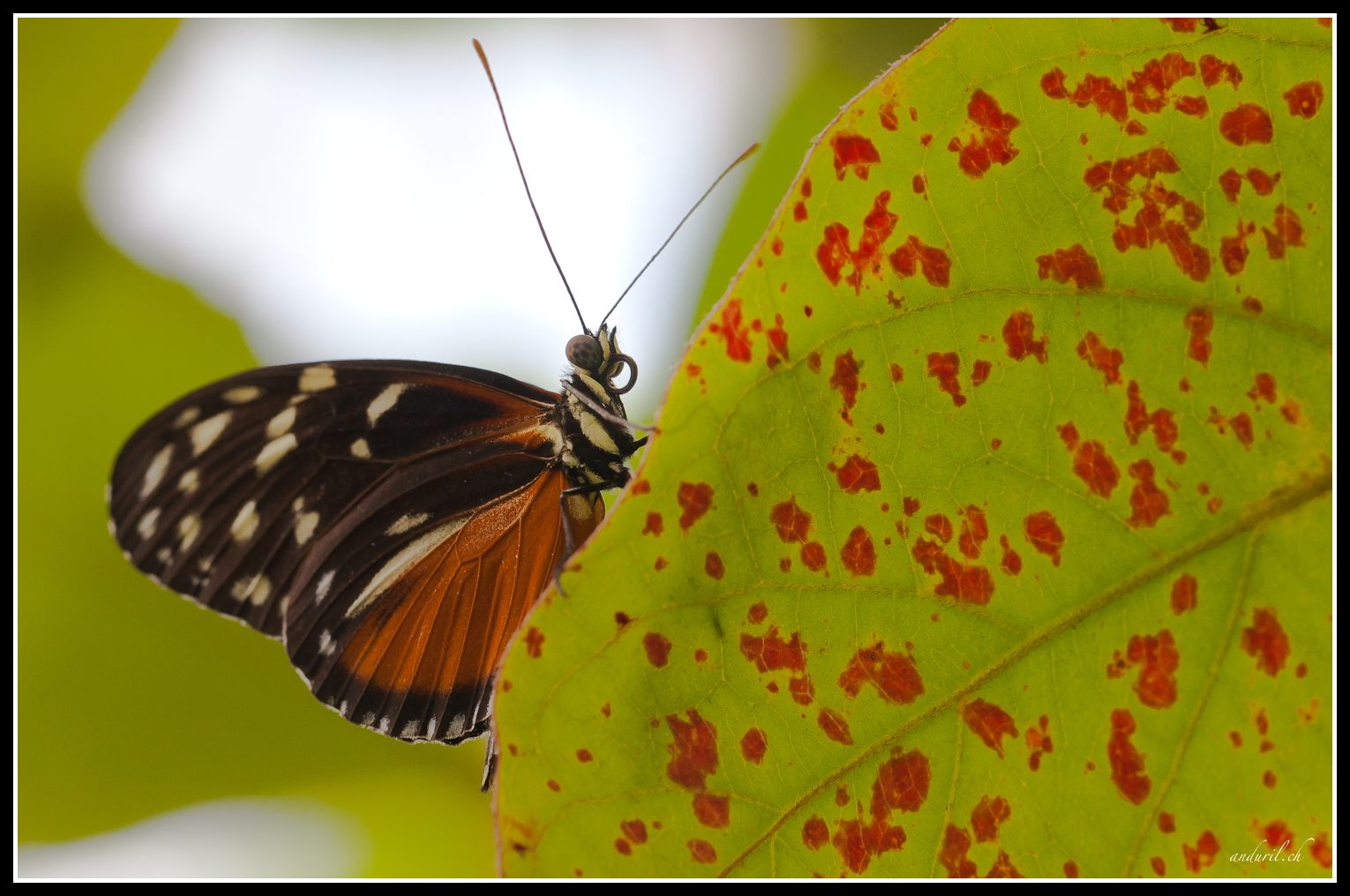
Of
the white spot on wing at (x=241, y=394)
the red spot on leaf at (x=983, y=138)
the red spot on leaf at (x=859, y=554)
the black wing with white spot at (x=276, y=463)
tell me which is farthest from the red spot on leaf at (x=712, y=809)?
the white spot on wing at (x=241, y=394)

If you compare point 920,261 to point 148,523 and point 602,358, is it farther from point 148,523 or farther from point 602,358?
point 148,523

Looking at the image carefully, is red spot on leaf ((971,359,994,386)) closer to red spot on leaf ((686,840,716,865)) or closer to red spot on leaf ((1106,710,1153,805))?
red spot on leaf ((1106,710,1153,805))

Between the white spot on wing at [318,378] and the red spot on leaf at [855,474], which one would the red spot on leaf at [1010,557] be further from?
the white spot on wing at [318,378]

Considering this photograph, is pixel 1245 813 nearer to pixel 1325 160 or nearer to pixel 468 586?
pixel 1325 160

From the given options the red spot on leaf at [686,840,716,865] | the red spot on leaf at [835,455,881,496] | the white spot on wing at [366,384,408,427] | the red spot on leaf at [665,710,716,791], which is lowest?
the red spot on leaf at [686,840,716,865]

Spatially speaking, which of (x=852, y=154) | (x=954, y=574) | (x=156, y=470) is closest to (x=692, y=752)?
(x=954, y=574)

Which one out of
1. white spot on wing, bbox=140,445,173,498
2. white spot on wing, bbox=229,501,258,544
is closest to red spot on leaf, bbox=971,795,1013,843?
white spot on wing, bbox=229,501,258,544
